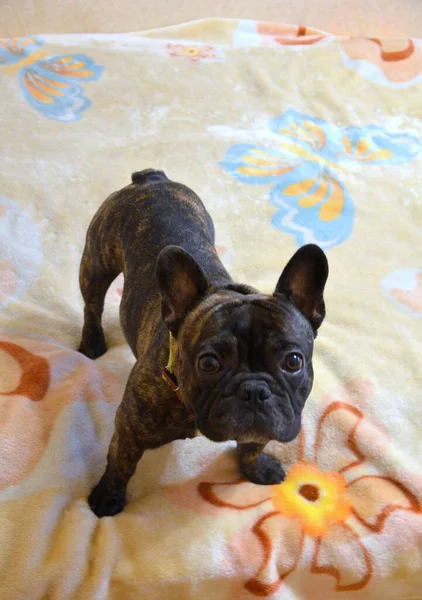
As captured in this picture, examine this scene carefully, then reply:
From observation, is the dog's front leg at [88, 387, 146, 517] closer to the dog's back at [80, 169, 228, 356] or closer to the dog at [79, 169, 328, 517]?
the dog at [79, 169, 328, 517]

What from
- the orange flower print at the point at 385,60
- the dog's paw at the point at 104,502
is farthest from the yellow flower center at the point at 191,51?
the dog's paw at the point at 104,502

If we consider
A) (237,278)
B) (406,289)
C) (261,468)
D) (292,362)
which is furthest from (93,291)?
(406,289)

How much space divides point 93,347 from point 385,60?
2309 mm

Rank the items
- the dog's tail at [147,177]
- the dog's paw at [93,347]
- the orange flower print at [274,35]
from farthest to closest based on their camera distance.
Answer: the orange flower print at [274,35] → the dog's paw at [93,347] → the dog's tail at [147,177]

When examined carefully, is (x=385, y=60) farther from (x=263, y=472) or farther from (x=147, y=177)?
(x=263, y=472)

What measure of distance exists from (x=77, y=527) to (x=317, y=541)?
1.79 ft

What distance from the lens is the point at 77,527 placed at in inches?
56.6

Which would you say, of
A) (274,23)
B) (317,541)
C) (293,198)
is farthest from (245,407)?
(274,23)

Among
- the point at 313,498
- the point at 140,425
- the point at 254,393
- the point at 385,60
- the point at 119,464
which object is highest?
the point at 254,393

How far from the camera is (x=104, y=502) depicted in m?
1.52

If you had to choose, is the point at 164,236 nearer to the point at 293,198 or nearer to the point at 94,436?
the point at 94,436

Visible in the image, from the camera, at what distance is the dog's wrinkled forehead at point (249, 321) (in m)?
1.24

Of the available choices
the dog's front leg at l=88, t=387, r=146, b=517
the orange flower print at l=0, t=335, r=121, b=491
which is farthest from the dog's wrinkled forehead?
the orange flower print at l=0, t=335, r=121, b=491

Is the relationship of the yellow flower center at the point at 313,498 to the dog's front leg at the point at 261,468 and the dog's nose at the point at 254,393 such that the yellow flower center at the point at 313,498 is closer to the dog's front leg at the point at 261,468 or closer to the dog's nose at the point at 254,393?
the dog's front leg at the point at 261,468
